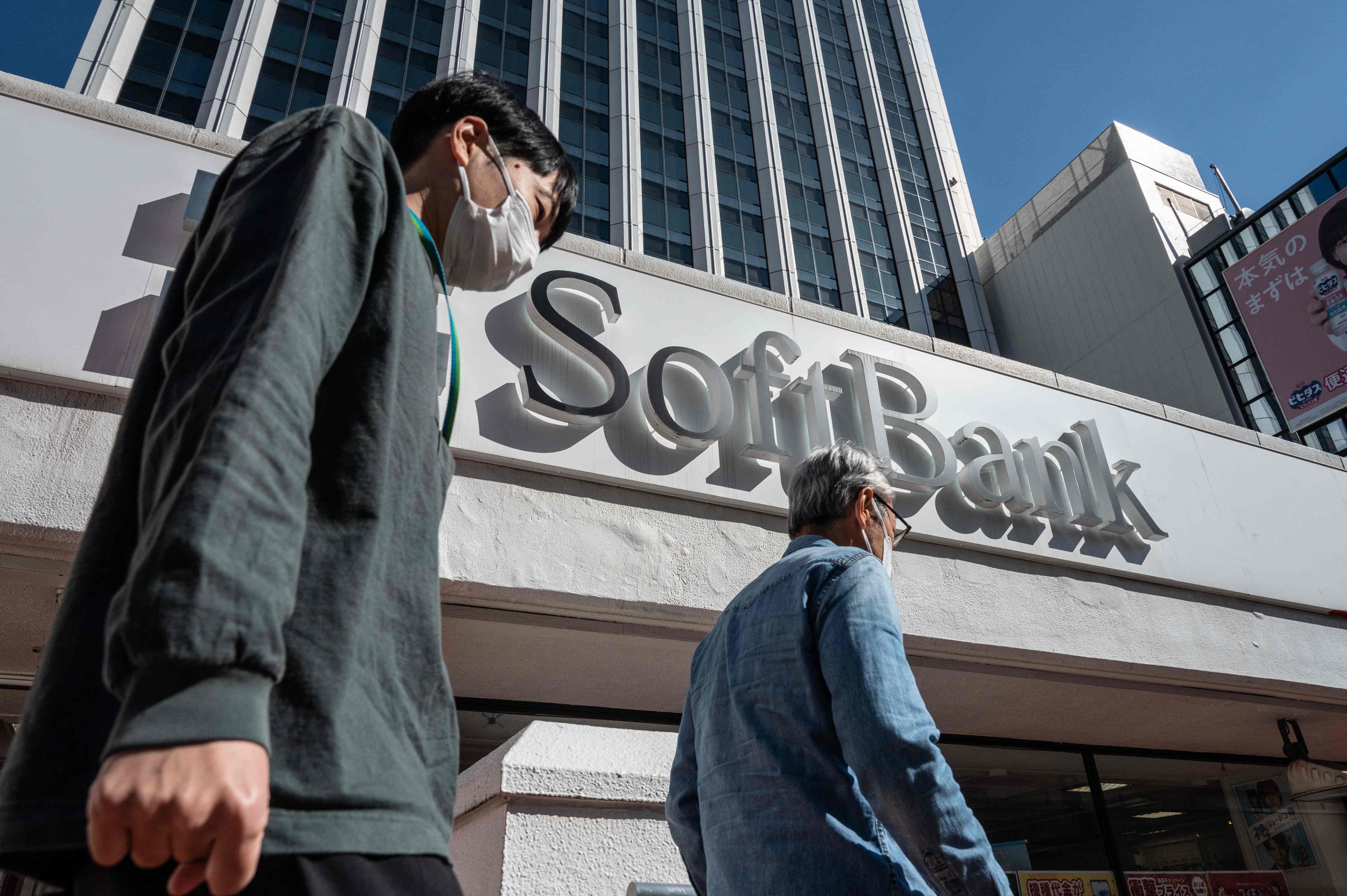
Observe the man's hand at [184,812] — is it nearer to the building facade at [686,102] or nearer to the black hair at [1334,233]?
the black hair at [1334,233]

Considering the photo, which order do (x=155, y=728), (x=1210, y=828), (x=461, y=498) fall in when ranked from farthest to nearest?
(x=1210, y=828) < (x=461, y=498) < (x=155, y=728)

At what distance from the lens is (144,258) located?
11.6ft

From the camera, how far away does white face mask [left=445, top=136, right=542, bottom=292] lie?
1.43m

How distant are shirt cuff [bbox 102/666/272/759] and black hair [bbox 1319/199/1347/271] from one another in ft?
55.1

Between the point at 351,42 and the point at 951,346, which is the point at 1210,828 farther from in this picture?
the point at 351,42

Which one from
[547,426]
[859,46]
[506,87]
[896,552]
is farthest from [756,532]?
[859,46]

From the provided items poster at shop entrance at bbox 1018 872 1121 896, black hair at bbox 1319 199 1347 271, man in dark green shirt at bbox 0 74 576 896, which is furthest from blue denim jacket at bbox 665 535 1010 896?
black hair at bbox 1319 199 1347 271

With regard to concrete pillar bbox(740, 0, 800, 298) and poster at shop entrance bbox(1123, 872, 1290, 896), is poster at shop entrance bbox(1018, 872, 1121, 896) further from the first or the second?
concrete pillar bbox(740, 0, 800, 298)

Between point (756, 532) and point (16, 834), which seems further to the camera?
point (756, 532)

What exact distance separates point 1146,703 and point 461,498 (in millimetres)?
4821

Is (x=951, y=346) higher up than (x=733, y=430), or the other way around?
(x=951, y=346)

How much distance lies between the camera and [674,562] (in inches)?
163

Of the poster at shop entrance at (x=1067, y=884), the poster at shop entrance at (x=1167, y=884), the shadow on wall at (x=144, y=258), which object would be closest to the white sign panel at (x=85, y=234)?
the shadow on wall at (x=144, y=258)

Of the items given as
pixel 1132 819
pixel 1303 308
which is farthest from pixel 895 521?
pixel 1303 308
